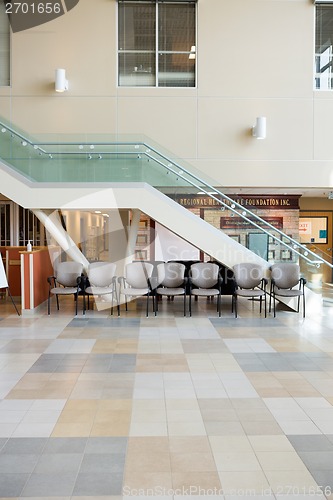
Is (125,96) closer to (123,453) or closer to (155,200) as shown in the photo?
(155,200)

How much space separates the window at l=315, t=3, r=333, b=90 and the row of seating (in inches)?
197

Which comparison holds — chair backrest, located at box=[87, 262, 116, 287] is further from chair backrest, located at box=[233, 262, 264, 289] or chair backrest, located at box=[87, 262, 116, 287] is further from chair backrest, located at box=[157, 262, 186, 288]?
chair backrest, located at box=[233, 262, 264, 289]

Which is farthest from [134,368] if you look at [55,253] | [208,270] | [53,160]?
[55,253]

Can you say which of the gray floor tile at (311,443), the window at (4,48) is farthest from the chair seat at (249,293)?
the window at (4,48)

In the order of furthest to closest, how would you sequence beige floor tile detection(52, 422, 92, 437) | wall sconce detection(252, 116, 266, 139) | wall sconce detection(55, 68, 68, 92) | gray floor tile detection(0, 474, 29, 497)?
wall sconce detection(252, 116, 266, 139) < wall sconce detection(55, 68, 68, 92) < beige floor tile detection(52, 422, 92, 437) < gray floor tile detection(0, 474, 29, 497)

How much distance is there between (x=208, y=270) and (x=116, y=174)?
241 centimetres

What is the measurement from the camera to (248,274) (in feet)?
29.5

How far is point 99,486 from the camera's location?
10.00 feet

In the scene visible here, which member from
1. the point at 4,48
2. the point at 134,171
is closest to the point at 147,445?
the point at 134,171

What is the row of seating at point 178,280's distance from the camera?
8.79m

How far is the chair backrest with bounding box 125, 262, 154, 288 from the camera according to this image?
29.8 feet

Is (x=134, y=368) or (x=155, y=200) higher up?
(x=155, y=200)

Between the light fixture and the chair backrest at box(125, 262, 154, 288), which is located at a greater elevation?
the light fixture

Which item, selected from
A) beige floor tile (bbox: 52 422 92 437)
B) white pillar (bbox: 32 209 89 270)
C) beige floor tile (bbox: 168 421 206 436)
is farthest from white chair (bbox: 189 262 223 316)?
beige floor tile (bbox: 52 422 92 437)
